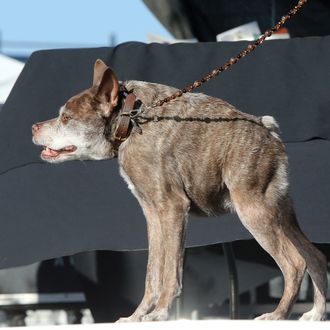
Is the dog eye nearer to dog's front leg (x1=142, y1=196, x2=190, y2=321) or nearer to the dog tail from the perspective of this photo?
dog's front leg (x1=142, y1=196, x2=190, y2=321)

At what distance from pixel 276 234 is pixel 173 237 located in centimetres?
53

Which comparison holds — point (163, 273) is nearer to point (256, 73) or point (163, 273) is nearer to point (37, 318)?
point (256, 73)

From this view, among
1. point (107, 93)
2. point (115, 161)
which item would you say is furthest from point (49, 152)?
point (115, 161)

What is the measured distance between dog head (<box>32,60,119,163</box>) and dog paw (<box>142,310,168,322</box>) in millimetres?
838

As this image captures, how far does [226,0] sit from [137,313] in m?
4.59

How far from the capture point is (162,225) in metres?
4.92

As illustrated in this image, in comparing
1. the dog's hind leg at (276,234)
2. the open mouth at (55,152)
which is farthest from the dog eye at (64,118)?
the dog's hind leg at (276,234)

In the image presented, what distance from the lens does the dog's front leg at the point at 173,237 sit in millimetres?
4828

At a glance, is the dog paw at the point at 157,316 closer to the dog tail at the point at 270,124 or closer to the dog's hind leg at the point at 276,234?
the dog's hind leg at the point at 276,234

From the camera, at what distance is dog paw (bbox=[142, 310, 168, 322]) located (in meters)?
4.72

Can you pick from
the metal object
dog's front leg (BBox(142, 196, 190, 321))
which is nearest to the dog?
dog's front leg (BBox(142, 196, 190, 321))

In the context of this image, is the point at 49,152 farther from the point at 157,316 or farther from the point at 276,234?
the point at 276,234

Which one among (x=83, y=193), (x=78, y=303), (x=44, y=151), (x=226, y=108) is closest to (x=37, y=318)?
(x=78, y=303)

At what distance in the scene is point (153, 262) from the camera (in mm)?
5059
